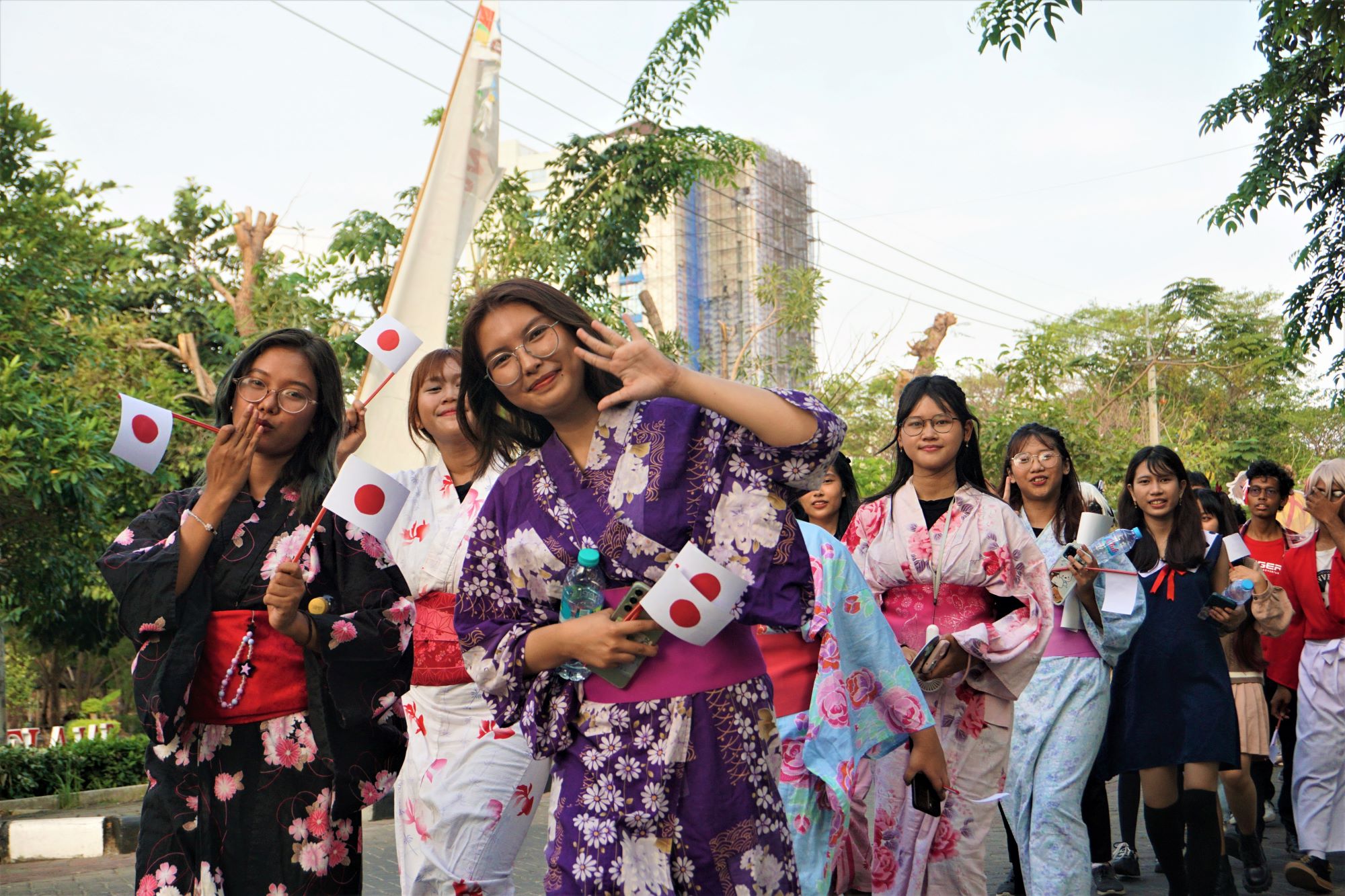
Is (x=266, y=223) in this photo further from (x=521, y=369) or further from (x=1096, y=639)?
(x=521, y=369)

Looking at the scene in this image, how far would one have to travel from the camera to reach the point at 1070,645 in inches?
230

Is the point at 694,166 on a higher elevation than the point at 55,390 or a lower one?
higher

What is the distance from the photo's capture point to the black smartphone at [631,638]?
260 centimetres

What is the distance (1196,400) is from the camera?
39.9m

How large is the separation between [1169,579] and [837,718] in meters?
2.31

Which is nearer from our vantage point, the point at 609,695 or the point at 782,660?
the point at 609,695

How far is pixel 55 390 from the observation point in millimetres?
10086

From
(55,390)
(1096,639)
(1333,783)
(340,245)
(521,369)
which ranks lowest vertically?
(1333,783)

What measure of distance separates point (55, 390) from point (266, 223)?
6891 mm

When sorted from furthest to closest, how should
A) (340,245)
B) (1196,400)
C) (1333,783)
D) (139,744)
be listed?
(1196,400), (340,245), (139,744), (1333,783)

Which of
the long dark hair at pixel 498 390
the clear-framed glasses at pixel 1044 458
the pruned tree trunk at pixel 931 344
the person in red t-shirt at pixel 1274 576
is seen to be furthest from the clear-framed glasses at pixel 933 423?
the pruned tree trunk at pixel 931 344

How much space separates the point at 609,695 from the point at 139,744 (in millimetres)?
11677

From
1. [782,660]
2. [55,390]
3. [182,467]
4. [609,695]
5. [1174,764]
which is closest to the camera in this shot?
[609,695]

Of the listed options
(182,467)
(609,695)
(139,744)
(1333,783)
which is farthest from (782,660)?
(182,467)
